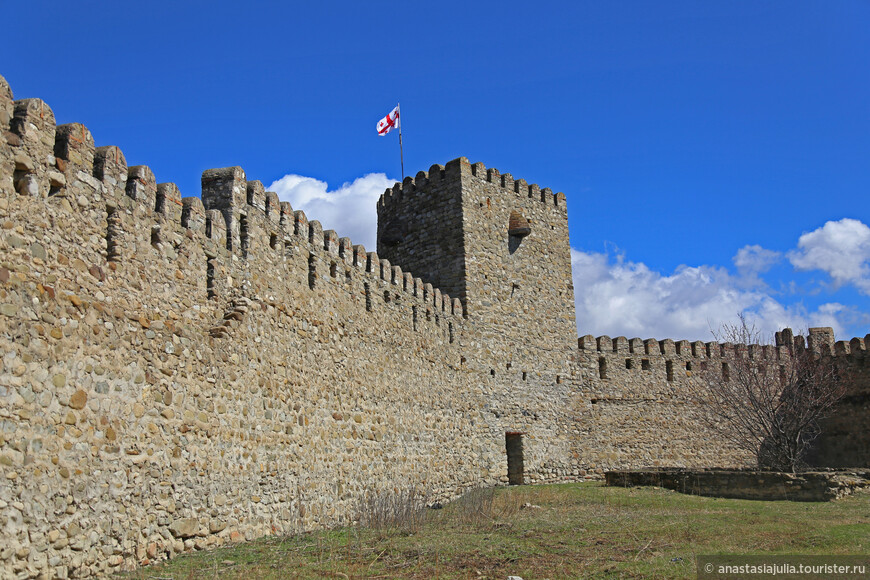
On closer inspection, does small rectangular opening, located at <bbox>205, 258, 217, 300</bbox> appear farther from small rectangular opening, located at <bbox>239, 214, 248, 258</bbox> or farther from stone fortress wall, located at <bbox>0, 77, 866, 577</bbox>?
small rectangular opening, located at <bbox>239, 214, 248, 258</bbox>

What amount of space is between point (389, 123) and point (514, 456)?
30.9 feet

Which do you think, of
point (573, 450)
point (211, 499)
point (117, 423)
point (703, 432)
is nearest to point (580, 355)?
point (573, 450)

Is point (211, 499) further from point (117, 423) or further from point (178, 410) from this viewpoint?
point (117, 423)

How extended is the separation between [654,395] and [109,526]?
1912 cm

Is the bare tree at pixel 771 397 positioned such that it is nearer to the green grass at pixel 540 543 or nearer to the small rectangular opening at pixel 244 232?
the green grass at pixel 540 543

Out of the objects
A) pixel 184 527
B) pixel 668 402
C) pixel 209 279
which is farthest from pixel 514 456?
pixel 184 527

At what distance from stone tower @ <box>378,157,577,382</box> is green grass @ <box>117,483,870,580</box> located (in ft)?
22.1

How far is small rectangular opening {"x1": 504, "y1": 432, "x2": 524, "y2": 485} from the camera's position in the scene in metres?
19.9

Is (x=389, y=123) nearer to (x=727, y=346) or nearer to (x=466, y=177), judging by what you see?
(x=466, y=177)

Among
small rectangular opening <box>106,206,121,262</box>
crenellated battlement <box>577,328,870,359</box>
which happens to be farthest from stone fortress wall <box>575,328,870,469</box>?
small rectangular opening <box>106,206,121,262</box>

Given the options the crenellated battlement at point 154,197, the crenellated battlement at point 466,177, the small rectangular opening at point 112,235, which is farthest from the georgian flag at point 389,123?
the small rectangular opening at point 112,235

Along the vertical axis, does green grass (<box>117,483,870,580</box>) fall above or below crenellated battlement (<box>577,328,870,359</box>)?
below

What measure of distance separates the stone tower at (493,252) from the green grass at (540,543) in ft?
22.1

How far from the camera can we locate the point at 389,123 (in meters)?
20.4
